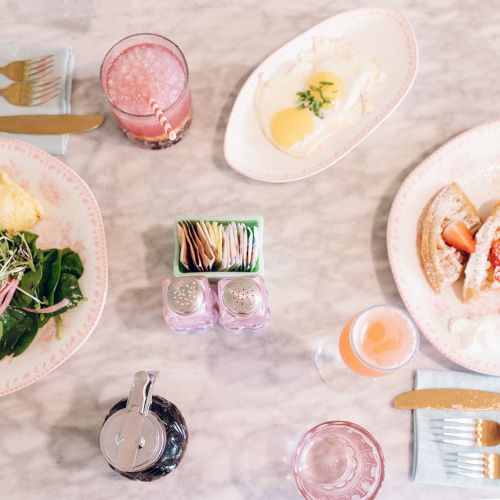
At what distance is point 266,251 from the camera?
1.37 metres

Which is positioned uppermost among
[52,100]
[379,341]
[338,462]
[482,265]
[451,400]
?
[52,100]

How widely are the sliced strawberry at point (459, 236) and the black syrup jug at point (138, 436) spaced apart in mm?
730

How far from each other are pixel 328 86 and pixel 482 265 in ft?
1.83

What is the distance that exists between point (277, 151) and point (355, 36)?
0.36 meters

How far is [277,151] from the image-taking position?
1.40 m

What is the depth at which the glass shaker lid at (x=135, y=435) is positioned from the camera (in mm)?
1062

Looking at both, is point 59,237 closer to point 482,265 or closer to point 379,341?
point 379,341

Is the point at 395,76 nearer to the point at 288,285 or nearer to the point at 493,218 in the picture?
the point at 493,218

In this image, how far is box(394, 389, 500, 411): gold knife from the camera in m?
1.25

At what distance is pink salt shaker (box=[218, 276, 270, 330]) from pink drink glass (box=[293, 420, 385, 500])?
0.29 metres

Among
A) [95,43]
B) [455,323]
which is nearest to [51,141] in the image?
[95,43]

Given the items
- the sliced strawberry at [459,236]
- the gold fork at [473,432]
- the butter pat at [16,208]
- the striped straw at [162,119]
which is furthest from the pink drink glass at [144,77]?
the gold fork at [473,432]

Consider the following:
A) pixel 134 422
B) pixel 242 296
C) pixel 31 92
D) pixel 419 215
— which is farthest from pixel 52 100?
pixel 419 215

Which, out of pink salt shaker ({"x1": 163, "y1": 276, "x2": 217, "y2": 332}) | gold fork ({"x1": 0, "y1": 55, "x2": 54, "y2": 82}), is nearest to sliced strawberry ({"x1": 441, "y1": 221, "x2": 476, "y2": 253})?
pink salt shaker ({"x1": 163, "y1": 276, "x2": 217, "y2": 332})
